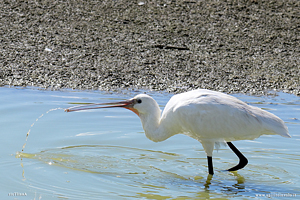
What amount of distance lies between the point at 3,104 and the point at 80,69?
2123 mm

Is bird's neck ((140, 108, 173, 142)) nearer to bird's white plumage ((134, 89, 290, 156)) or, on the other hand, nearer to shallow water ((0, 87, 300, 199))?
bird's white plumage ((134, 89, 290, 156))

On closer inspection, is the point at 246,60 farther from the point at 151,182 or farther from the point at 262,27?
the point at 151,182

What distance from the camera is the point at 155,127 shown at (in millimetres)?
6820

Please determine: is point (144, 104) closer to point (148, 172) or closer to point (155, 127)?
point (155, 127)

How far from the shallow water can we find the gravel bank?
3.99ft

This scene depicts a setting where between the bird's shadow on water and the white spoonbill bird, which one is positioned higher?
the white spoonbill bird

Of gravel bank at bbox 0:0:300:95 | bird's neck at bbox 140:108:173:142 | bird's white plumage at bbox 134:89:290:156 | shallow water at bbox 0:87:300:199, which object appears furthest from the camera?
gravel bank at bbox 0:0:300:95

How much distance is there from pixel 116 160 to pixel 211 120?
132 cm

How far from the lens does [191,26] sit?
39.7 ft

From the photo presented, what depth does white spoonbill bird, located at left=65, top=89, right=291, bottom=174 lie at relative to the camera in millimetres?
6547

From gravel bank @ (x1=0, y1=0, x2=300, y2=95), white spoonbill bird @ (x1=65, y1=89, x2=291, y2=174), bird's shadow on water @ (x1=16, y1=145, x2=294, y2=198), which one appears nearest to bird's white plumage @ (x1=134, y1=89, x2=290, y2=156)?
white spoonbill bird @ (x1=65, y1=89, x2=291, y2=174)

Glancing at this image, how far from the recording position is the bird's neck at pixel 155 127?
677cm

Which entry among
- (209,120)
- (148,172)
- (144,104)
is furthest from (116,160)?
(209,120)

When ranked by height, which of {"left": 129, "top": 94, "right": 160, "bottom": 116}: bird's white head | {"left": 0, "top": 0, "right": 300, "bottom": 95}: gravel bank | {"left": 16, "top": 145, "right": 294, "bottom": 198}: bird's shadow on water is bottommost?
{"left": 16, "top": 145, "right": 294, "bottom": 198}: bird's shadow on water
